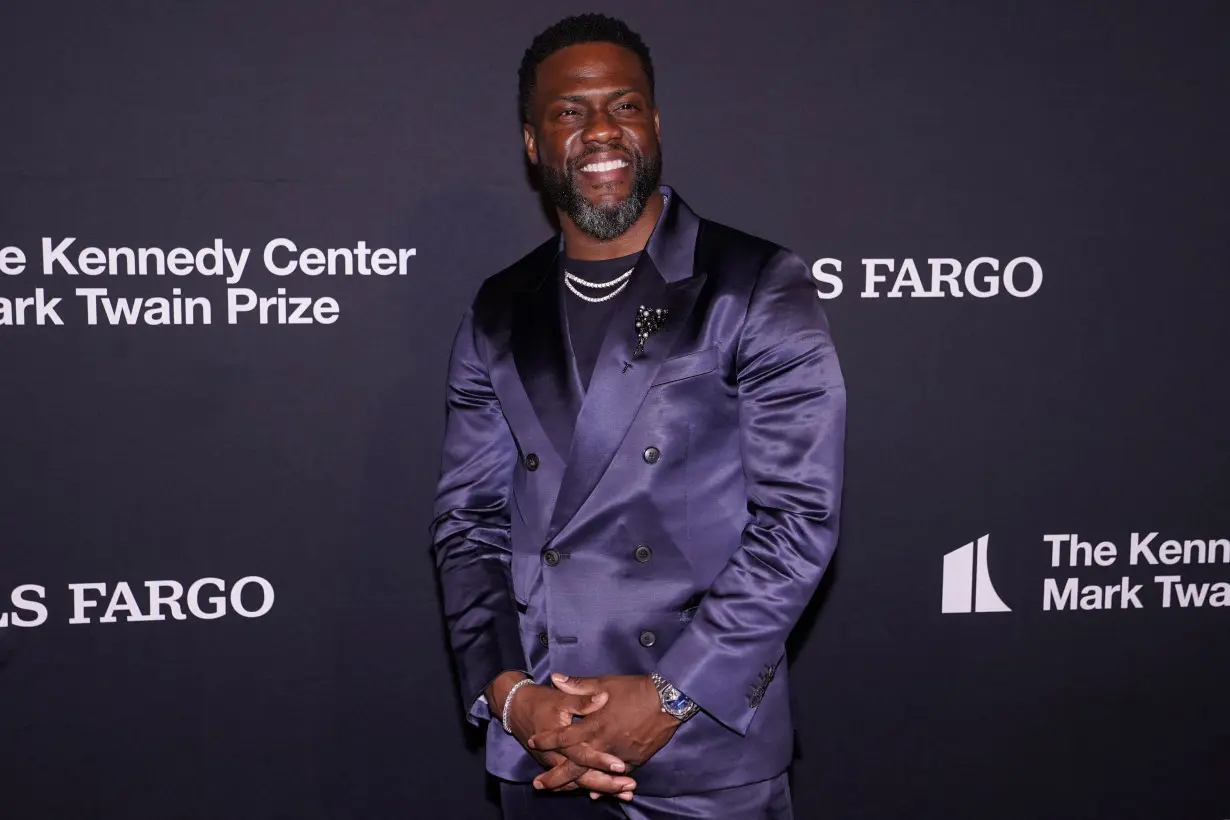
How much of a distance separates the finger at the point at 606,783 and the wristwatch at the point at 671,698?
0.39 feet

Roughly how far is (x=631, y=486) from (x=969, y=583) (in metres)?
1.43

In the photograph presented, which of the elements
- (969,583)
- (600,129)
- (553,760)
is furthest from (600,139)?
(969,583)

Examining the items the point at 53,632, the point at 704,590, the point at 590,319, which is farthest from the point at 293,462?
the point at 704,590

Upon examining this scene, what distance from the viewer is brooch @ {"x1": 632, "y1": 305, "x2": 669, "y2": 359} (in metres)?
1.73

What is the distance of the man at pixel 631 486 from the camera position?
1657mm

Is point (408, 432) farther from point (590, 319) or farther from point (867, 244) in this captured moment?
point (867, 244)

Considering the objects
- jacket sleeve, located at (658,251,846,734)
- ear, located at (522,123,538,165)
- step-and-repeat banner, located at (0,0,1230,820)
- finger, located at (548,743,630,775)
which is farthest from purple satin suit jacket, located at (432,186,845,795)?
step-and-repeat banner, located at (0,0,1230,820)

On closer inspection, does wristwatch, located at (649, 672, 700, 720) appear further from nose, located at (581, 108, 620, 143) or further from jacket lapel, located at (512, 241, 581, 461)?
nose, located at (581, 108, 620, 143)

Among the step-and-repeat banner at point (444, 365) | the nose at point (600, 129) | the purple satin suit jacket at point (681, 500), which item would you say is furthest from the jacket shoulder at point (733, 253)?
the step-and-repeat banner at point (444, 365)

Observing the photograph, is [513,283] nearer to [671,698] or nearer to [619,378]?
[619,378]

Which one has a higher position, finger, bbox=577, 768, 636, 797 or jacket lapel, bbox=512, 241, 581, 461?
jacket lapel, bbox=512, 241, 581, 461

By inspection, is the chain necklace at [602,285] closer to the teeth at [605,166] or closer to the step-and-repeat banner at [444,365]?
the teeth at [605,166]

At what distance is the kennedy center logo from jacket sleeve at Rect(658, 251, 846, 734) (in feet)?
4.15

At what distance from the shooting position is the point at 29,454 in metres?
2.57
